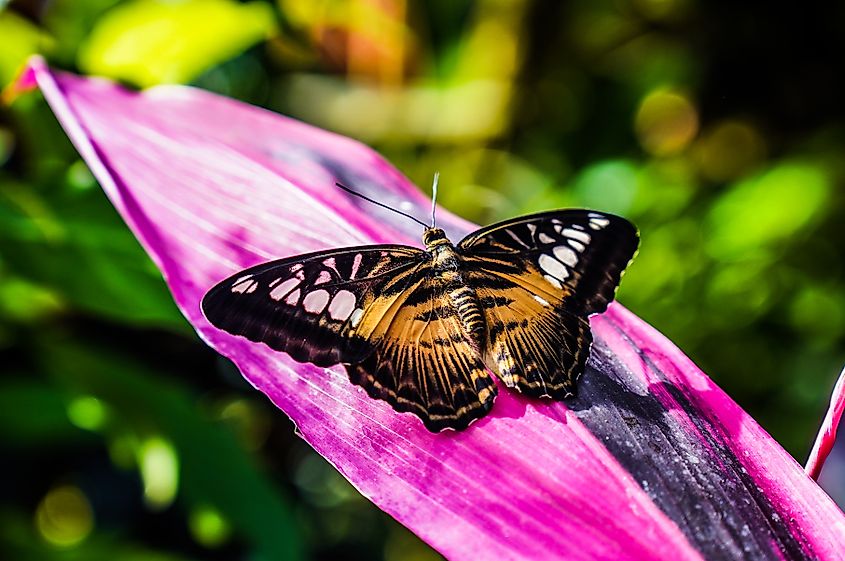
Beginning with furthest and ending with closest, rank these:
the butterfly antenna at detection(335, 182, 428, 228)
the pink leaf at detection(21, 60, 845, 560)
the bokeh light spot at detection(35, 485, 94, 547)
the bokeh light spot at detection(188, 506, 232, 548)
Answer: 1. the bokeh light spot at detection(35, 485, 94, 547)
2. the bokeh light spot at detection(188, 506, 232, 548)
3. the butterfly antenna at detection(335, 182, 428, 228)
4. the pink leaf at detection(21, 60, 845, 560)

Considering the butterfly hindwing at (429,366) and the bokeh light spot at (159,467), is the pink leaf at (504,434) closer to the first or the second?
the butterfly hindwing at (429,366)

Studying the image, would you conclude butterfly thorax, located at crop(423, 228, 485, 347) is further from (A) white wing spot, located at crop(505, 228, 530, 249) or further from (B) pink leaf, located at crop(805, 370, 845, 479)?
A: (B) pink leaf, located at crop(805, 370, 845, 479)

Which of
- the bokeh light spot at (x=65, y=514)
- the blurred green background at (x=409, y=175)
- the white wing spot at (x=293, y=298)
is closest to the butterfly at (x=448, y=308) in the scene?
the white wing spot at (x=293, y=298)

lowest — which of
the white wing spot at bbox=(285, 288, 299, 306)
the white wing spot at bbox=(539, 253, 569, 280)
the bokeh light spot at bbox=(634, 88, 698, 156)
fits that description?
the white wing spot at bbox=(285, 288, 299, 306)

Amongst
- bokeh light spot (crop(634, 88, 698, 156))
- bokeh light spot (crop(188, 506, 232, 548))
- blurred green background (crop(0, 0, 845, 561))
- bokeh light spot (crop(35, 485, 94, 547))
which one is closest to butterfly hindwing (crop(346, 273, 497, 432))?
blurred green background (crop(0, 0, 845, 561))

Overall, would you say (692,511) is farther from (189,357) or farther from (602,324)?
(189,357)

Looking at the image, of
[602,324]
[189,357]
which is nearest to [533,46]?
[189,357]

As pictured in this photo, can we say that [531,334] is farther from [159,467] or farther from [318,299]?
[159,467]
